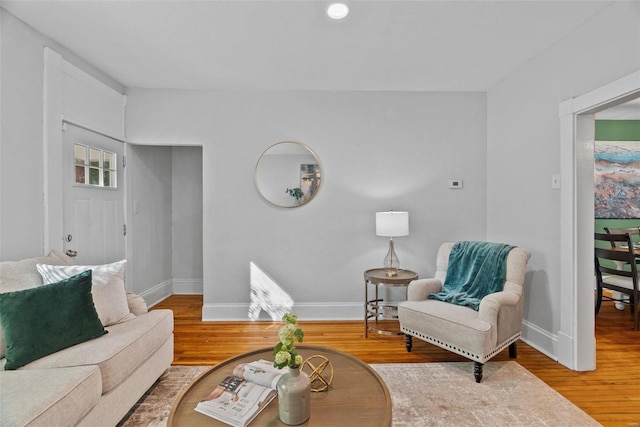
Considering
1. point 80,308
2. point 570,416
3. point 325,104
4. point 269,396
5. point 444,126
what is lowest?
point 570,416

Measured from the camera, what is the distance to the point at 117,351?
5.65 feet

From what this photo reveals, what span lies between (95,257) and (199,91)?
200 cm

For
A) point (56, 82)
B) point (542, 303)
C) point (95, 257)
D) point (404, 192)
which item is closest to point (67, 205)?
point (95, 257)

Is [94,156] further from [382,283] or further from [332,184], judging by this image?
[382,283]

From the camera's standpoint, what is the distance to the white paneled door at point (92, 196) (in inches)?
107

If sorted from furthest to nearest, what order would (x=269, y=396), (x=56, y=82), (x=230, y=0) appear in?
(x=56, y=82) → (x=230, y=0) → (x=269, y=396)

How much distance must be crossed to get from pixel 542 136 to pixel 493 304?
154cm

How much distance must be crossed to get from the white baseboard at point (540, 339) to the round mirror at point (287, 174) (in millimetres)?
2426

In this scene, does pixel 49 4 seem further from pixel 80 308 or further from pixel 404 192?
pixel 404 192

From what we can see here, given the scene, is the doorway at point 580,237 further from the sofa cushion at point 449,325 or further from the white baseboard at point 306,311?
the white baseboard at point 306,311

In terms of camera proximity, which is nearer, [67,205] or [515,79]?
Result: [67,205]

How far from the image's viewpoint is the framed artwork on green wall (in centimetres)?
452

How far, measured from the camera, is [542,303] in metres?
2.75

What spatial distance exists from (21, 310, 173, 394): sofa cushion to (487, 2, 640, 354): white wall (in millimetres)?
3018
